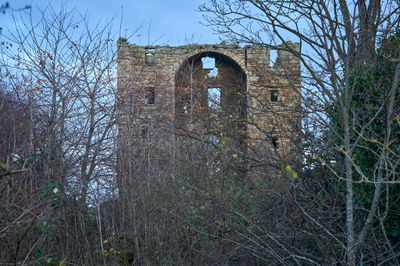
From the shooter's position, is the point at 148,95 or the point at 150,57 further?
the point at 150,57

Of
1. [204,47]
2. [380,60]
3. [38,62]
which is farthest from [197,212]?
[204,47]

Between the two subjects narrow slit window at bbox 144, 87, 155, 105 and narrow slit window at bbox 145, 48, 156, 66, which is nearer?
narrow slit window at bbox 144, 87, 155, 105

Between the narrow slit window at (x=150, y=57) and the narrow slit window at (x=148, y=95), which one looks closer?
the narrow slit window at (x=148, y=95)

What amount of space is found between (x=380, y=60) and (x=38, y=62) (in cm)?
443

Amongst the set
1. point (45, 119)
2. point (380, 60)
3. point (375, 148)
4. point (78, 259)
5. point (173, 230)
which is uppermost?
point (380, 60)

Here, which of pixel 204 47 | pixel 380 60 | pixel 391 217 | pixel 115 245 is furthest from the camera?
pixel 204 47

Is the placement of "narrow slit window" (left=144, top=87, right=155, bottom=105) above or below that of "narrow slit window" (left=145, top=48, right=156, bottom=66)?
below

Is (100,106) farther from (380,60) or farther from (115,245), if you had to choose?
(380,60)

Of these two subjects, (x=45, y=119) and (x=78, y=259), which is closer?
(x=78, y=259)

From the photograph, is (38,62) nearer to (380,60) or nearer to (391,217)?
(380,60)

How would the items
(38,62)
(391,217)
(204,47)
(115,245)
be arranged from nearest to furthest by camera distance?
(391,217), (115,245), (38,62), (204,47)

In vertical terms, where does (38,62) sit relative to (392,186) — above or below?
above

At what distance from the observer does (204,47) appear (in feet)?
42.7

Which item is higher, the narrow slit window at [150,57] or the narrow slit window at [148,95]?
the narrow slit window at [150,57]
